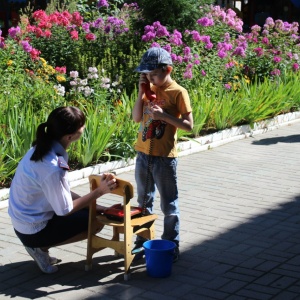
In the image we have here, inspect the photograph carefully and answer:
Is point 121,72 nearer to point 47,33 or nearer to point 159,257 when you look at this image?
point 47,33

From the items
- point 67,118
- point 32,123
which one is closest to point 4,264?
point 67,118

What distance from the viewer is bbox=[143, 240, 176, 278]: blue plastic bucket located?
16.5 ft

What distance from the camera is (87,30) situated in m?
12.3

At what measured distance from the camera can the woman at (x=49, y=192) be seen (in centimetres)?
494

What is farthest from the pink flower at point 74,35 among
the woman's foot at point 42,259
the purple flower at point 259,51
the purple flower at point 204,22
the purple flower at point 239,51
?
the woman's foot at point 42,259

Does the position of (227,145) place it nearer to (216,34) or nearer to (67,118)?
(216,34)

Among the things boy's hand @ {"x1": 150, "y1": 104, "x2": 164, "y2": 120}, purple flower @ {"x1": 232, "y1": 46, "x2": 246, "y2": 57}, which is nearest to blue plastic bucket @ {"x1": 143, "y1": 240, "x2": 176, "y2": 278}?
boy's hand @ {"x1": 150, "y1": 104, "x2": 164, "y2": 120}

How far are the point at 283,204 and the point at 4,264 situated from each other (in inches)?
120

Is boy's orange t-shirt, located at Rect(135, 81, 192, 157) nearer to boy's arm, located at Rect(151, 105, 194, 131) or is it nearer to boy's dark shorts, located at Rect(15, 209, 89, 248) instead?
boy's arm, located at Rect(151, 105, 194, 131)

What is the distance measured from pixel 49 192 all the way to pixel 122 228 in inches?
26.4

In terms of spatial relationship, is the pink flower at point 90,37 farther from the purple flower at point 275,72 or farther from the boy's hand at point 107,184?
the boy's hand at point 107,184

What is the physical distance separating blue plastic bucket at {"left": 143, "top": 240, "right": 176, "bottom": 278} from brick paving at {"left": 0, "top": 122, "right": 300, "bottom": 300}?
0.06 metres

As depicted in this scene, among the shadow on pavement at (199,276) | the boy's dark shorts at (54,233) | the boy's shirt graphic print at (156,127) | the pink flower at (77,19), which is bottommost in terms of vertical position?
the shadow on pavement at (199,276)

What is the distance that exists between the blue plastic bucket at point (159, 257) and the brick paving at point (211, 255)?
62mm
